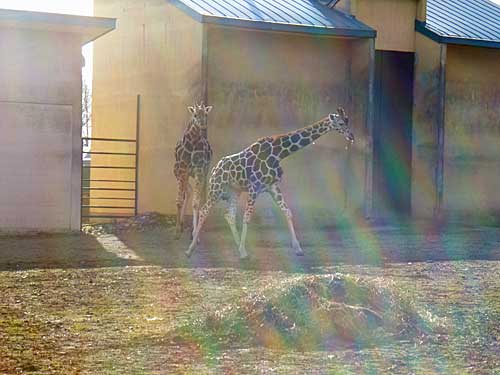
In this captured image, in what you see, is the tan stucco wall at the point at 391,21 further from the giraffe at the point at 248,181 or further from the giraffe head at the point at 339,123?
the giraffe at the point at 248,181

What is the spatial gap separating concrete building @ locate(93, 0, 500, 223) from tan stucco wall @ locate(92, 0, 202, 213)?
37mm

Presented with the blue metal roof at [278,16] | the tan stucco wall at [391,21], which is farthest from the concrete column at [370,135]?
the tan stucco wall at [391,21]

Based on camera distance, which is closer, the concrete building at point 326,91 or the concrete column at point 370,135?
the concrete building at point 326,91

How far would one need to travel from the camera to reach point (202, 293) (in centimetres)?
1046

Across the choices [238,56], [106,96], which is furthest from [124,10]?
[238,56]

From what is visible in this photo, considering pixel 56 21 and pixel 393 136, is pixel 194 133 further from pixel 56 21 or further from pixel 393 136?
pixel 393 136

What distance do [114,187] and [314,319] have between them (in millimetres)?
13964

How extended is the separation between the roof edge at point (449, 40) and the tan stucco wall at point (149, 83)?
5.04 meters

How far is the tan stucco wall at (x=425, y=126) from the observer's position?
20875 mm

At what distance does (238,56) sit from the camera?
19.3 meters

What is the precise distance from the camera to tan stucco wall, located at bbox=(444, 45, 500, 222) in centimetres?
2164

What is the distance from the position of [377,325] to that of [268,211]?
1133 cm

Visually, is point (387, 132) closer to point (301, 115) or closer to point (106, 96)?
point (301, 115)

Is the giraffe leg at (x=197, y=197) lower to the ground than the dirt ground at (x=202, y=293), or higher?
higher
